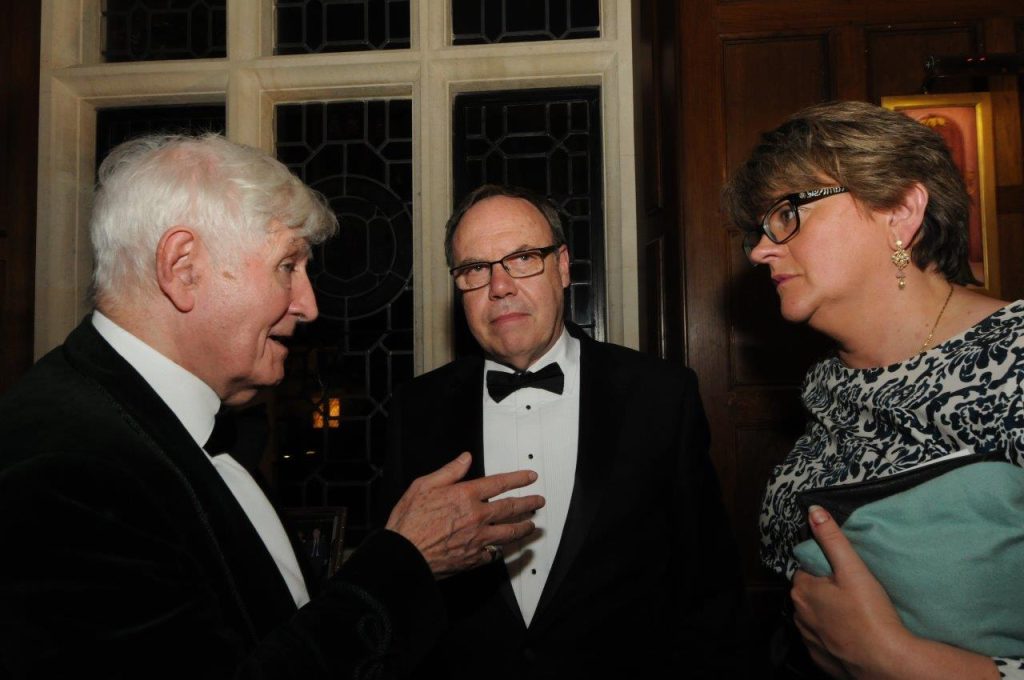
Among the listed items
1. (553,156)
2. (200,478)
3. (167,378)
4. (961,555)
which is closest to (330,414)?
(553,156)

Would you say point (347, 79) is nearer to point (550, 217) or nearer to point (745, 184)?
point (550, 217)

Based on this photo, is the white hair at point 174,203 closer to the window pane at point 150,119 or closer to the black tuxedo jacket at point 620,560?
the black tuxedo jacket at point 620,560

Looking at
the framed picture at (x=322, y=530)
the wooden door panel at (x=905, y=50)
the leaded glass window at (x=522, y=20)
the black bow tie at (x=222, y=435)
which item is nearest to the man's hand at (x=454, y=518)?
the black bow tie at (x=222, y=435)

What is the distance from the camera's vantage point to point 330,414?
3.74 metres

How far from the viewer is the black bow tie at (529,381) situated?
7.00 feet

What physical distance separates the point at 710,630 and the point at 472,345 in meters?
1.92

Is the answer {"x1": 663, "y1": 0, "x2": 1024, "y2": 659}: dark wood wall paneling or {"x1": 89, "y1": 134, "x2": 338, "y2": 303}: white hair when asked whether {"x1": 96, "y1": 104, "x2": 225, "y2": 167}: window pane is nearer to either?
{"x1": 663, "y1": 0, "x2": 1024, "y2": 659}: dark wood wall paneling

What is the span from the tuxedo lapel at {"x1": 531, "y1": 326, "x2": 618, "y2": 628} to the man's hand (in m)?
0.34

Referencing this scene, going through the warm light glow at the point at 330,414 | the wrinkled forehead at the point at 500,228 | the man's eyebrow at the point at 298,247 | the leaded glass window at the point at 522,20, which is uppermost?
the leaded glass window at the point at 522,20

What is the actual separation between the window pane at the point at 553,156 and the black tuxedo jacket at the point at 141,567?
2477 millimetres

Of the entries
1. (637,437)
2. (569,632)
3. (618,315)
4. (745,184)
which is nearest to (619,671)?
(569,632)

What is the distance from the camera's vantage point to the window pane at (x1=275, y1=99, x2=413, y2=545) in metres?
3.73

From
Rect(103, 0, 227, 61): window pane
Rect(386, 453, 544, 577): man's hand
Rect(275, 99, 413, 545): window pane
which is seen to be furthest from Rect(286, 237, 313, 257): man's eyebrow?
Rect(103, 0, 227, 61): window pane

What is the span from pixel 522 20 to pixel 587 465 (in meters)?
2.67
